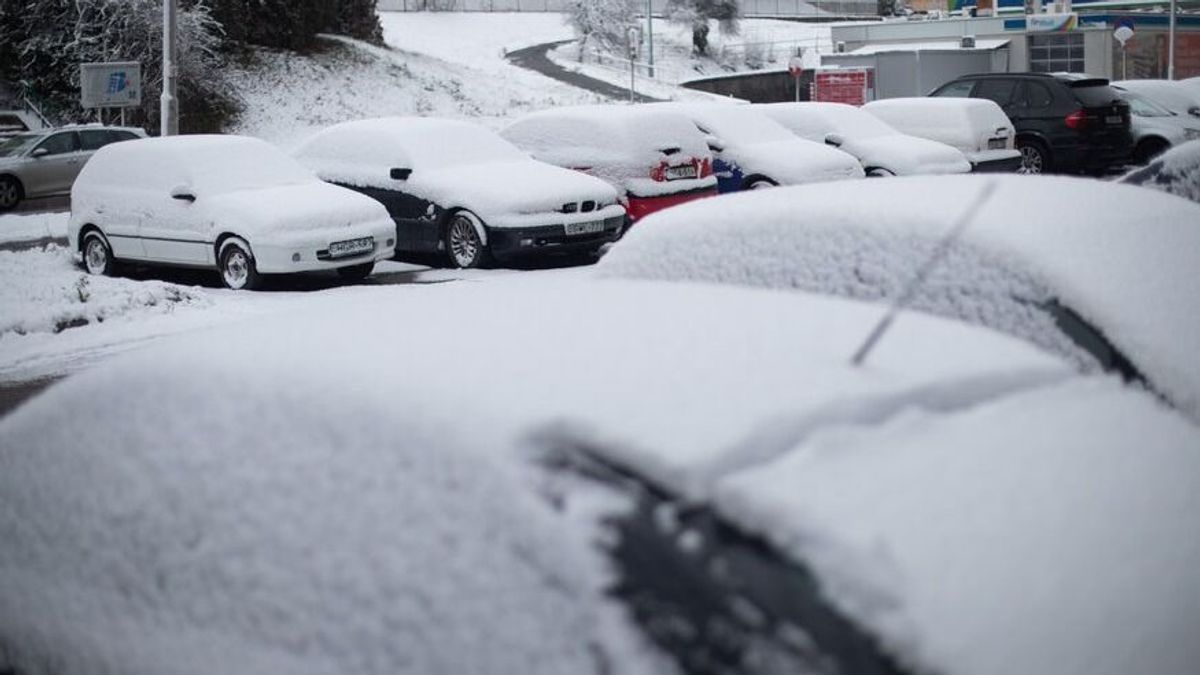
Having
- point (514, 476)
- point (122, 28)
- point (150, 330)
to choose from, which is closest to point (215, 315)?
point (150, 330)

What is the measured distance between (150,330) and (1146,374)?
950 centimetres

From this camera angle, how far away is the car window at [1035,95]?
23156 millimetres

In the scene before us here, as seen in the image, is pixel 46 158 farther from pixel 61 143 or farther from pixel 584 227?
pixel 584 227

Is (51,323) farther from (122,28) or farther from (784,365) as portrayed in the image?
(122,28)

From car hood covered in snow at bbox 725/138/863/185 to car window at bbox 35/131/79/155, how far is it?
1381 centimetres

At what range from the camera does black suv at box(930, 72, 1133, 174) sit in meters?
22.8

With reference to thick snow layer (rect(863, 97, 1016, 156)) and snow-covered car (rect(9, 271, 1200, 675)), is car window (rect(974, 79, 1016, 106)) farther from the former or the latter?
snow-covered car (rect(9, 271, 1200, 675))

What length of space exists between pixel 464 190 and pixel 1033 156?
38.6 ft

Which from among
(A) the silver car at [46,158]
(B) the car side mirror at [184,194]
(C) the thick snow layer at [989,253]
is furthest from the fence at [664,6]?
(C) the thick snow layer at [989,253]

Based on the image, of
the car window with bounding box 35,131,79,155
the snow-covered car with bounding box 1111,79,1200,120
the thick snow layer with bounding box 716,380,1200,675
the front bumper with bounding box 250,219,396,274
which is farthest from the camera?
the snow-covered car with bounding box 1111,79,1200,120

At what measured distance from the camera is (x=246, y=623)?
2.54 m

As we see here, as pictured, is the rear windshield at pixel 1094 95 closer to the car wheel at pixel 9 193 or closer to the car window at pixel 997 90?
the car window at pixel 997 90

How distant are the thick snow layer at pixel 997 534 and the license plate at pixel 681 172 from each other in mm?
13908

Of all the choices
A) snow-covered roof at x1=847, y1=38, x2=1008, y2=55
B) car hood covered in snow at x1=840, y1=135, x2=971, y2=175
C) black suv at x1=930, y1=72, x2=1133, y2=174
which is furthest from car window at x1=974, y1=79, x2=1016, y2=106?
snow-covered roof at x1=847, y1=38, x2=1008, y2=55
